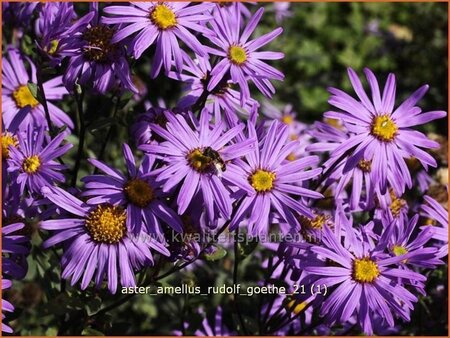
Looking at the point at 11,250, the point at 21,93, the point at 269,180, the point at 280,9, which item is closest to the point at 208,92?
the point at 269,180

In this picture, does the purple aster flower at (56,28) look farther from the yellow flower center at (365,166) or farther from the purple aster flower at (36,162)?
the yellow flower center at (365,166)

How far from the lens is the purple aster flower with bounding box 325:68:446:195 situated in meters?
2.17

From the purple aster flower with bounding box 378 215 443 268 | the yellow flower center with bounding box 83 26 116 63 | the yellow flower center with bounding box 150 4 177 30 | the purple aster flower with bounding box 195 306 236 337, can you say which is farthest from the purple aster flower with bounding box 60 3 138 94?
the purple aster flower with bounding box 195 306 236 337

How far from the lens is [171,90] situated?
402 centimetres

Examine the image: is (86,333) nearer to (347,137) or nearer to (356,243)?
(356,243)

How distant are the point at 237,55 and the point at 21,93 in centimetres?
96

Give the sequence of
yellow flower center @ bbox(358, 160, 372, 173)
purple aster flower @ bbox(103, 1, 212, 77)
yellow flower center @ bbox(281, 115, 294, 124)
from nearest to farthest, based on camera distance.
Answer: purple aster flower @ bbox(103, 1, 212, 77), yellow flower center @ bbox(358, 160, 372, 173), yellow flower center @ bbox(281, 115, 294, 124)

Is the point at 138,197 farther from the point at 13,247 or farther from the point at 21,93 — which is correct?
the point at 21,93

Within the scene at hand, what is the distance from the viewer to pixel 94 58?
211cm

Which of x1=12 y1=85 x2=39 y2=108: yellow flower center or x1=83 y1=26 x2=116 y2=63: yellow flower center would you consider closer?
x1=83 y1=26 x2=116 y2=63: yellow flower center

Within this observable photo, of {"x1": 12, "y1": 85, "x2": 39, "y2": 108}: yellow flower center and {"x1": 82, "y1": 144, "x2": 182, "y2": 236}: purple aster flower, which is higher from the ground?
{"x1": 12, "y1": 85, "x2": 39, "y2": 108}: yellow flower center

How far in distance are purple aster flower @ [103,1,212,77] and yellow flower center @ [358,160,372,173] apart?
659 millimetres

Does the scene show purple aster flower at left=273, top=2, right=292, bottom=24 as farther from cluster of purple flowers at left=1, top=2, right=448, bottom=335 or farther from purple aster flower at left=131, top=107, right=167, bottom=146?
purple aster flower at left=131, top=107, right=167, bottom=146

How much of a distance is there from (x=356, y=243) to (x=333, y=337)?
52 cm
